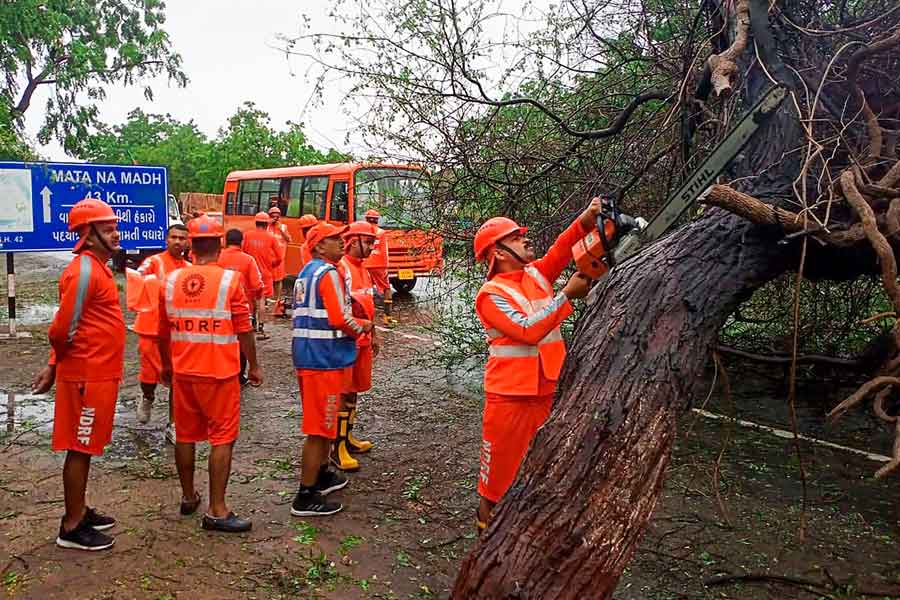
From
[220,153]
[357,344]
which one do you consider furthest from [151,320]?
[220,153]

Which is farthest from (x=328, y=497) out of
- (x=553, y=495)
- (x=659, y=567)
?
(x=553, y=495)

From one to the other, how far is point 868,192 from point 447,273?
418cm

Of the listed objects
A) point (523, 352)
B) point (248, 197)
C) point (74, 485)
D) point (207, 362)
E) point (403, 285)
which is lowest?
point (403, 285)

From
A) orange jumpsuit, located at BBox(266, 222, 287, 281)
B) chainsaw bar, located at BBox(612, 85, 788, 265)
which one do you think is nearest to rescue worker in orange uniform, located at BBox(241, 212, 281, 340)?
orange jumpsuit, located at BBox(266, 222, 287, 281)

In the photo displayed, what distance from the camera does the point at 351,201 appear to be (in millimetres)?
14492

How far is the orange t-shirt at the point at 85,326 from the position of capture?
4.02 m

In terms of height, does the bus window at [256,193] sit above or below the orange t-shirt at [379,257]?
above

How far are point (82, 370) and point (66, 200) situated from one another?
733 centimetres

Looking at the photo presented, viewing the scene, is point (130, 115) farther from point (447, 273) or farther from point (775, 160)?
point (775, 160)

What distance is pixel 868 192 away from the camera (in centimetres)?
320

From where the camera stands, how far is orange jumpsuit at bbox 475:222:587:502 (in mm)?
3713

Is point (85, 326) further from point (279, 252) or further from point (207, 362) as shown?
point (279, 252)

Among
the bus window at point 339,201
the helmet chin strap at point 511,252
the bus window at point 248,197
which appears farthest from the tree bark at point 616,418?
the bus window at point 248,197

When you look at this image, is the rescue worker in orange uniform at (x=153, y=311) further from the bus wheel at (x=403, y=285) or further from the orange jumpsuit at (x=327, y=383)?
the bus wheel at (x=403, y=285)
